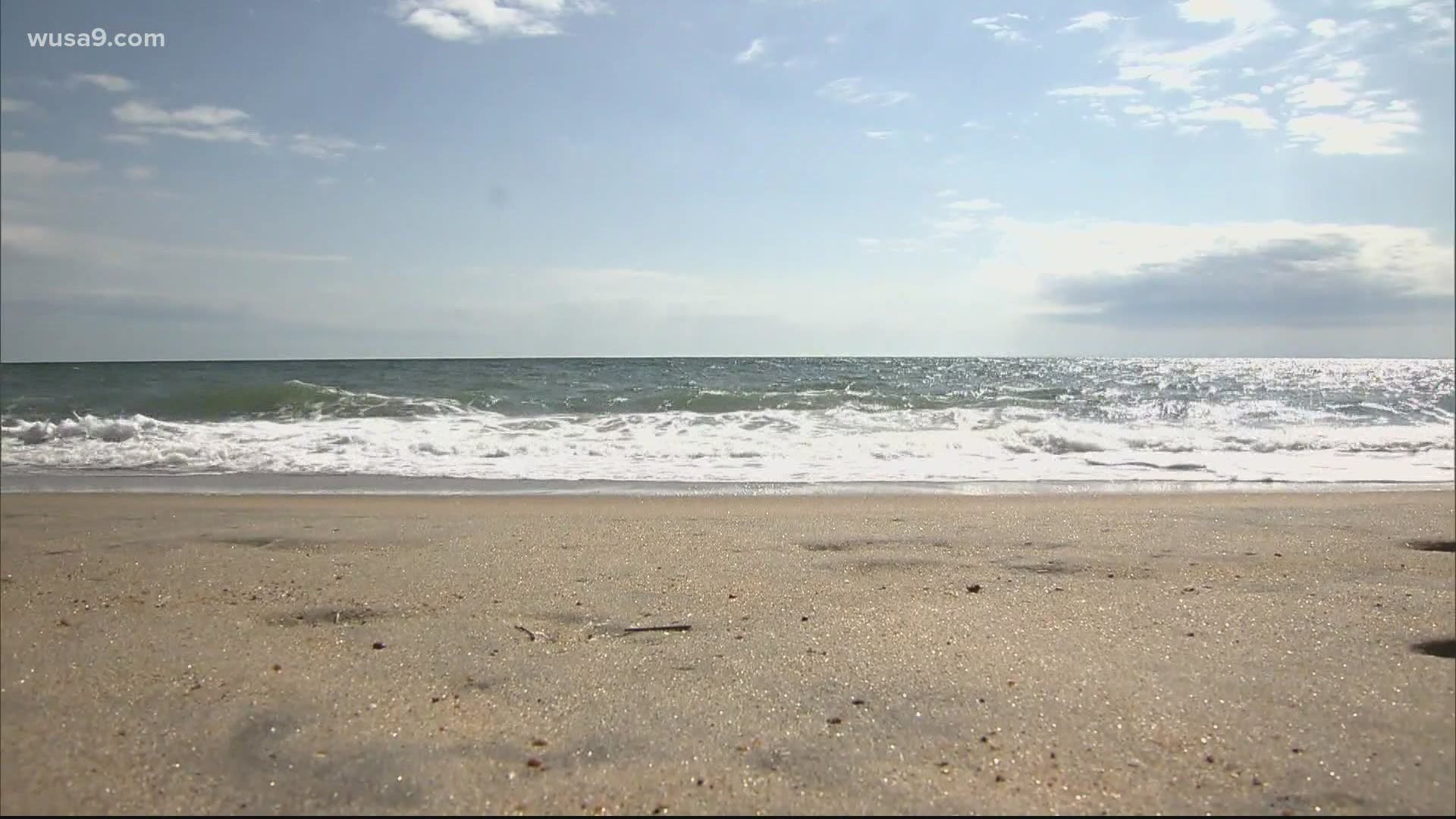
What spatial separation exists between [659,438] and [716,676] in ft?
27.8

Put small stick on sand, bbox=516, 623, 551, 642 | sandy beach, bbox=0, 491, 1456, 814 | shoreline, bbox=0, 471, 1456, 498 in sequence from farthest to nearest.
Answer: shoreline, bbox=0, 471, 1456, 498 < small stick on sand, bbox=516, 623, 551, 642 < sandy beach, bbox=0, 491, 1456, 814

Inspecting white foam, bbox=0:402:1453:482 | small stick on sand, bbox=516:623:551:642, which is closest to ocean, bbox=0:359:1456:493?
white foam, bbox=0:402:1453:482

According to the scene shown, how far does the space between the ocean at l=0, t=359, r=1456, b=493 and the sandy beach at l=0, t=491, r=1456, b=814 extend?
1810 mm

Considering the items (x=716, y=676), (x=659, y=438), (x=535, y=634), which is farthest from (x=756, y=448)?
(x=716, y=676)

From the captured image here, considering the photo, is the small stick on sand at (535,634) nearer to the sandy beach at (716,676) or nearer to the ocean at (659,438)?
the sandy beach at (716,676)

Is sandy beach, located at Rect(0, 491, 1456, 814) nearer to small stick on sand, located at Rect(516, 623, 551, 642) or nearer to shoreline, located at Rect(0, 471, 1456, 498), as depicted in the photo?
small stick on sand, located at Rect(516, 623, 551, 642)

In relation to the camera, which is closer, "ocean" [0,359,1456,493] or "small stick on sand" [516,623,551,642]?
"small stick on sand" [516,623,551,642]

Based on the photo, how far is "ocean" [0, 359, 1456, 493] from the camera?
Result: 6922mm

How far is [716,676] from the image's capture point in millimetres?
2248

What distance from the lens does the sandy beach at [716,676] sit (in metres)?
1.68

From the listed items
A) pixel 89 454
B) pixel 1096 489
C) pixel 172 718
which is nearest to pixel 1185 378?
pixel 1096 489

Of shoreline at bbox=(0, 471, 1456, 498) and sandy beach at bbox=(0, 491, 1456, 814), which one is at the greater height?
sandy beach at bbox=(0, 491, 1456, 814)

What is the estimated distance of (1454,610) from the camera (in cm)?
295

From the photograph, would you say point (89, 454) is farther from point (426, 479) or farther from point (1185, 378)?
point (1185, 378)
